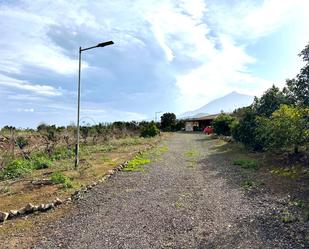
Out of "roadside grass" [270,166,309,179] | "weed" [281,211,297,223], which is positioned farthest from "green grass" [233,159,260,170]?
"weed" [281,211,297,223]

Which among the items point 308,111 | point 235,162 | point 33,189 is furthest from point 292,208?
point 235,162

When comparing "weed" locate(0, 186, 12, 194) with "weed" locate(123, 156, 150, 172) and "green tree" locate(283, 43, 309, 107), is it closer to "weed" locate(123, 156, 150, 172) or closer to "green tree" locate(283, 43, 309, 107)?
"weed" locate(123, 156, 150, 172)

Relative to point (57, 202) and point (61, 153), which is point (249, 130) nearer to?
point (61, 153)

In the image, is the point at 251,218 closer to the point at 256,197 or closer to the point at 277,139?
the point at 256,197

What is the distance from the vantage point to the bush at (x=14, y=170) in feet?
39.8

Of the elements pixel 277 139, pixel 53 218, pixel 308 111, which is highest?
pixel 308 111

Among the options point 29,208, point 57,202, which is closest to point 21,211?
point 29,208

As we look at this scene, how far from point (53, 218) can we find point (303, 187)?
21.5ft

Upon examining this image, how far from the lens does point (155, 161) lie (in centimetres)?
1675

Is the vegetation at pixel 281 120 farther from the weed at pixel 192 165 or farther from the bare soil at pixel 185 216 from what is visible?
the weed at pixel 192 165

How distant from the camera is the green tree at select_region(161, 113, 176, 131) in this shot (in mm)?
68750

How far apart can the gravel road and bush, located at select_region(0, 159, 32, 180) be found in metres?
3.43

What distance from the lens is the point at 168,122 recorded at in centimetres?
6912

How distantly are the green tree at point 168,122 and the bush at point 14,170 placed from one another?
5539 centimetres
